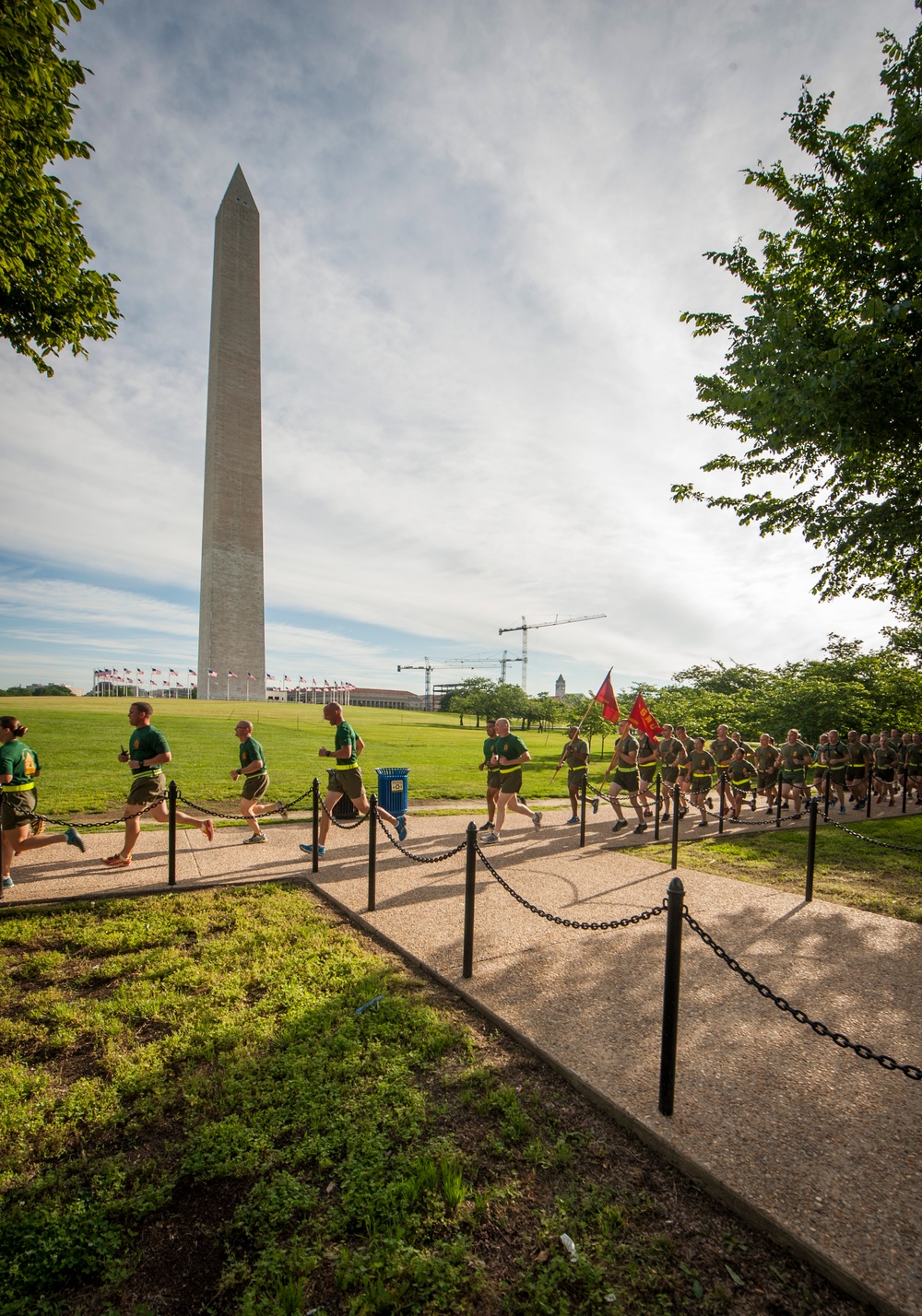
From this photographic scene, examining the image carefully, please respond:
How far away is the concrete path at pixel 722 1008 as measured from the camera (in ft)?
8.88

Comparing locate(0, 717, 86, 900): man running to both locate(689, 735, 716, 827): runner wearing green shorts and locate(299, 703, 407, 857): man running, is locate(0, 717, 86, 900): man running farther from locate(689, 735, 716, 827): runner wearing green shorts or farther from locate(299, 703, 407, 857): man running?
locate(689, 735, 716, 827): runner wearing green shorts

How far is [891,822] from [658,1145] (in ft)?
43.1

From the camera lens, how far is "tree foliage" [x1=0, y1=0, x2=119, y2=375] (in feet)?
19.0

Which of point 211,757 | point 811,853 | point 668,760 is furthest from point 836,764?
point 211,757

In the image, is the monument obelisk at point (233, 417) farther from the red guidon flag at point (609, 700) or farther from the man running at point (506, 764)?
the man running at point (506, 764)

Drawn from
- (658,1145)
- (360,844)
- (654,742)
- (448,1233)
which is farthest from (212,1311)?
(654,742)

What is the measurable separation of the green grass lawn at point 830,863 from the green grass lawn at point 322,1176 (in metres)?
5.51

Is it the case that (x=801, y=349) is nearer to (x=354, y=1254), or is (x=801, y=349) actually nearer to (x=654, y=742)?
(x=654, y=742)

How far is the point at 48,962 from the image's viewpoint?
5.09 meters

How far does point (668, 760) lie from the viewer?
1503cm

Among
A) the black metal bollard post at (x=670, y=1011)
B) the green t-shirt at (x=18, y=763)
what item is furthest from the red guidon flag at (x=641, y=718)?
the green t-shirt at (x=18, y=763)

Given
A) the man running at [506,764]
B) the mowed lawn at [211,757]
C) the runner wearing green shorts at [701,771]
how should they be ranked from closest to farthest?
the man running at [506,764] → the runner wearing green shorts at [701,771] → the mowed lawn at [211,757]

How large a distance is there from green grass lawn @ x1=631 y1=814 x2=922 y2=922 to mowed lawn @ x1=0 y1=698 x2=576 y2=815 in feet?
Result: 24.7

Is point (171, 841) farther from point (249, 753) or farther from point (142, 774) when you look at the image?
point (249, 753)
